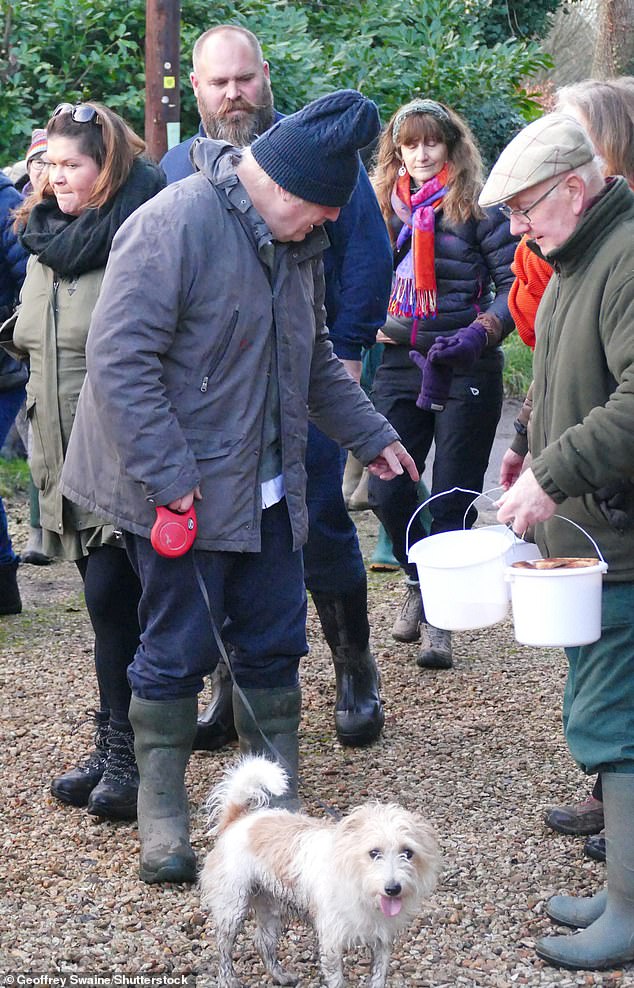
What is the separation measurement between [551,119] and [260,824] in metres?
1.80

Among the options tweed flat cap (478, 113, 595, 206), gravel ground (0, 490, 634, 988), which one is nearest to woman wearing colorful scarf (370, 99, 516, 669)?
gravel ground (0, 490, 634, 988)

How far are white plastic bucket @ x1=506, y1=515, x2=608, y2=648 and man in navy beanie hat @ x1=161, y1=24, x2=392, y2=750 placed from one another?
1.51 m

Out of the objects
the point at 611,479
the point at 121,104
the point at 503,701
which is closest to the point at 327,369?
the point at 611,479

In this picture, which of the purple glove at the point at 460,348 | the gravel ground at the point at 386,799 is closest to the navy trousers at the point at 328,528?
the gravel ground at the point at 386,799

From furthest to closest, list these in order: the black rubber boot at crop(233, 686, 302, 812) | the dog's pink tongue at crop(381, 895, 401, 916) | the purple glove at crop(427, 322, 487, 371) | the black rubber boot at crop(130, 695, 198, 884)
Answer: the purple glove at crop(427, 322, 487, 371) → the black rubber boot at crop(233, 686, 302, 812) → the black rubber boot at crop(130, 695, 198, 884) → the dog's pink tongue at crop(381, 895, 401, 916)

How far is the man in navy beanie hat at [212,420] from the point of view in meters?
3.20

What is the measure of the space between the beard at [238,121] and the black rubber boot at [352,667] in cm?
163

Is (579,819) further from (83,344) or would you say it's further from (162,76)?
(162,76)

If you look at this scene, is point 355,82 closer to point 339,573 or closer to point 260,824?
point 339,573

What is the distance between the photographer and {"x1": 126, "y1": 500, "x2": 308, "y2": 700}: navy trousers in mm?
3375

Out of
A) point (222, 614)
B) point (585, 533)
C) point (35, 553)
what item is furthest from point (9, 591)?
point (585, 533)

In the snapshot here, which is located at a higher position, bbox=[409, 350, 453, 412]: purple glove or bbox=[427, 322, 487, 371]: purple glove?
bbox=[427, 322, 487, 371]: purple glove

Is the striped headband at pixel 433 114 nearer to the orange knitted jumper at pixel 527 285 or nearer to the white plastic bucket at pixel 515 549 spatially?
the orange knitted jumper at pixel 527 285

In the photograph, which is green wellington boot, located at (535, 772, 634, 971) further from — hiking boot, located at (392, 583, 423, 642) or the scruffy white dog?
hiking boot, located at (392, 583, 423, 642)
